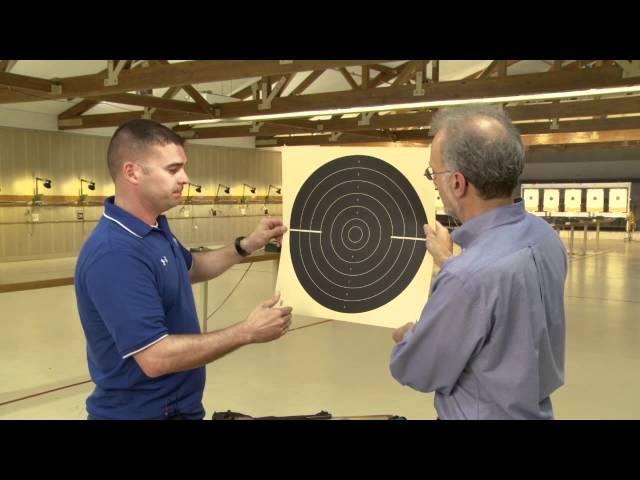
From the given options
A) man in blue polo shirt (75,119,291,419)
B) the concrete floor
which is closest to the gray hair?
man in blue polo shirt (75,119,291,419)

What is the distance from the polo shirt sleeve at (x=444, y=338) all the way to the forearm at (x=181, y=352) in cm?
44

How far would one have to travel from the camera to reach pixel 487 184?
1160 mm

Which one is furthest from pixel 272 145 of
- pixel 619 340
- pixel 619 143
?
pixel 619 340

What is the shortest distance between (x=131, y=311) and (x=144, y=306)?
3cm

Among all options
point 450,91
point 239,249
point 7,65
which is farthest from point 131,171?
point 7,65

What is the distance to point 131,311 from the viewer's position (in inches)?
52.7

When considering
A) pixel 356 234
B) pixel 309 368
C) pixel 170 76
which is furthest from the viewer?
pixel 170 76

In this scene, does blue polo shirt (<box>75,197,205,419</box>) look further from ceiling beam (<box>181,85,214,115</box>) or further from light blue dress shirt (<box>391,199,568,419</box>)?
ceiling beam (<box>181,85,214,115</box>)

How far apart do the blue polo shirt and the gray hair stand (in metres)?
0.76

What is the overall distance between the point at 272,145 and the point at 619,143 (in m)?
9.39

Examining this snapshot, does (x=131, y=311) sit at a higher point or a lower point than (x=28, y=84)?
lower

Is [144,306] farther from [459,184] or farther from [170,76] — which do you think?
[170,76]

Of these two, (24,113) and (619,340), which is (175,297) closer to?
(619,340)

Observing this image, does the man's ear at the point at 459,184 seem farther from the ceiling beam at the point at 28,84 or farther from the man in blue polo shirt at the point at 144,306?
the ceiling beam at the point at 28,84
